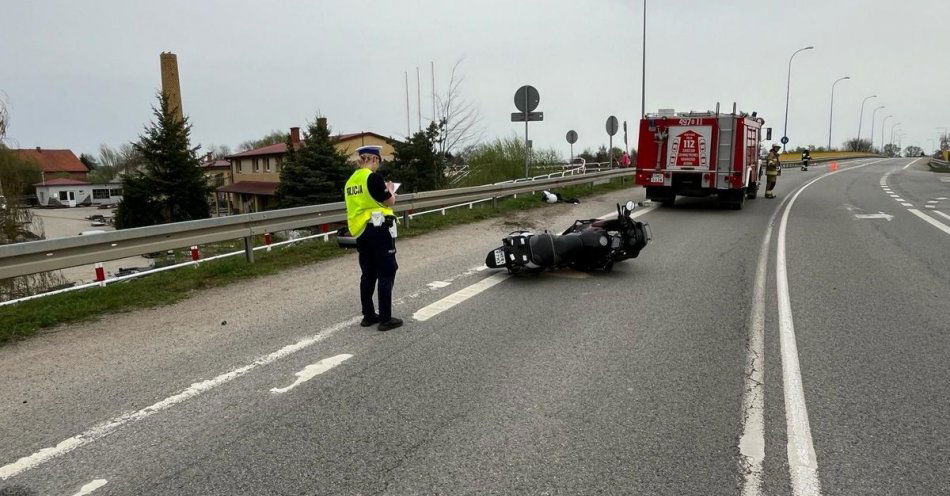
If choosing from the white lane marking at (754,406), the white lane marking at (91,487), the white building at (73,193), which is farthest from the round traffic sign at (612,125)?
the white building at (73,193)

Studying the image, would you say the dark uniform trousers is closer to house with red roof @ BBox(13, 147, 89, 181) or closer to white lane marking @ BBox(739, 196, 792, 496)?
white lane marking @ BBox(739, 196, 792, 496)

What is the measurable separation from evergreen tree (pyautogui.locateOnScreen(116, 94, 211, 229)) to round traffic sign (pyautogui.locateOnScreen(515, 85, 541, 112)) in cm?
3259

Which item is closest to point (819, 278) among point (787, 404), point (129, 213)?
point (787, 404)

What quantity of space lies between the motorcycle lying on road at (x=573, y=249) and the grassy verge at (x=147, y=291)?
10.4 ft

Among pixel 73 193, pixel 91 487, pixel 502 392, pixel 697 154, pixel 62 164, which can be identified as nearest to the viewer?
pixel 91 487

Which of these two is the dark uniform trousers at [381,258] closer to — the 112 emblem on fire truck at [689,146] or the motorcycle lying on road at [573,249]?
the motorcycle lying on road at [573,249]

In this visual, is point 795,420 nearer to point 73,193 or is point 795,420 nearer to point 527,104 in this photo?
point 527,104

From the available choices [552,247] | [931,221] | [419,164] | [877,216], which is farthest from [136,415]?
[419,164]

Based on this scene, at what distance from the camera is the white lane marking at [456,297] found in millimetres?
5986

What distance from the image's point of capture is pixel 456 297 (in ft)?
21.8

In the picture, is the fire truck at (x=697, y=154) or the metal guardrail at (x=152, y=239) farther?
the fire truck at (x=697, y=154)

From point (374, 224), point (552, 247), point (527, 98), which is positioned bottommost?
point (552, 247)

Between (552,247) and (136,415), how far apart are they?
16.2 feet

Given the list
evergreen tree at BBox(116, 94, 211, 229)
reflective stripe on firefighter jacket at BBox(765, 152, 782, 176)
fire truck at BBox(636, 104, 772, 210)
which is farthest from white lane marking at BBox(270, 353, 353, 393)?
evergreen tree at BBox(116, 94, 211, 229)
